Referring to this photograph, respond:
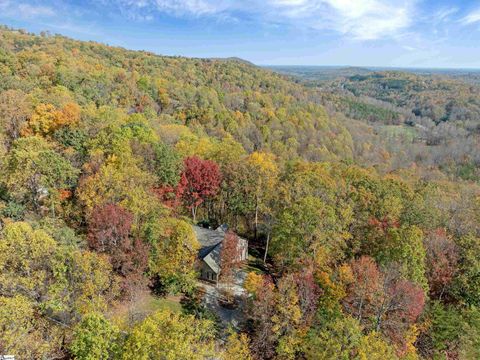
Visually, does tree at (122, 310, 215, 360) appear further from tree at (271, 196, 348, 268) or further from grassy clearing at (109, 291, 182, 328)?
tree at (271, 196, 348, 268)

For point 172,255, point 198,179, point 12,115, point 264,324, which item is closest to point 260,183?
point 198,179

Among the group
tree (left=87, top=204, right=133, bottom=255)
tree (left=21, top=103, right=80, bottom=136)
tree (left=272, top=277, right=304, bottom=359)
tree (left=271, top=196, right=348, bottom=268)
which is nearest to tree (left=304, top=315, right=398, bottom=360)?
tree (left=272, top=277, right=304, bottom=359)

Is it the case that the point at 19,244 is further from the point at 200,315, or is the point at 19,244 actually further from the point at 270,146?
the point at 270,146

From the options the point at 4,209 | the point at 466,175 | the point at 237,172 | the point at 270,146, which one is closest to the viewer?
the point at 4,209

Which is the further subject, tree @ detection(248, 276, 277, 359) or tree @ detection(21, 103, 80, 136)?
tree @ detection(21, 103, 80, 136)

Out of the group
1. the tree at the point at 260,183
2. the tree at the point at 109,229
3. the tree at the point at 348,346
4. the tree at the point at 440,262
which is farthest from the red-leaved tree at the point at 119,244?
the tree at the point at 440,262

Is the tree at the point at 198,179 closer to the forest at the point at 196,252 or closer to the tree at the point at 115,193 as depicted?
the forest at the point at 196,252

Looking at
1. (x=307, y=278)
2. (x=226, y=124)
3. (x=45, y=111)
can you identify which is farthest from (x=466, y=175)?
(x=45, y=111)
